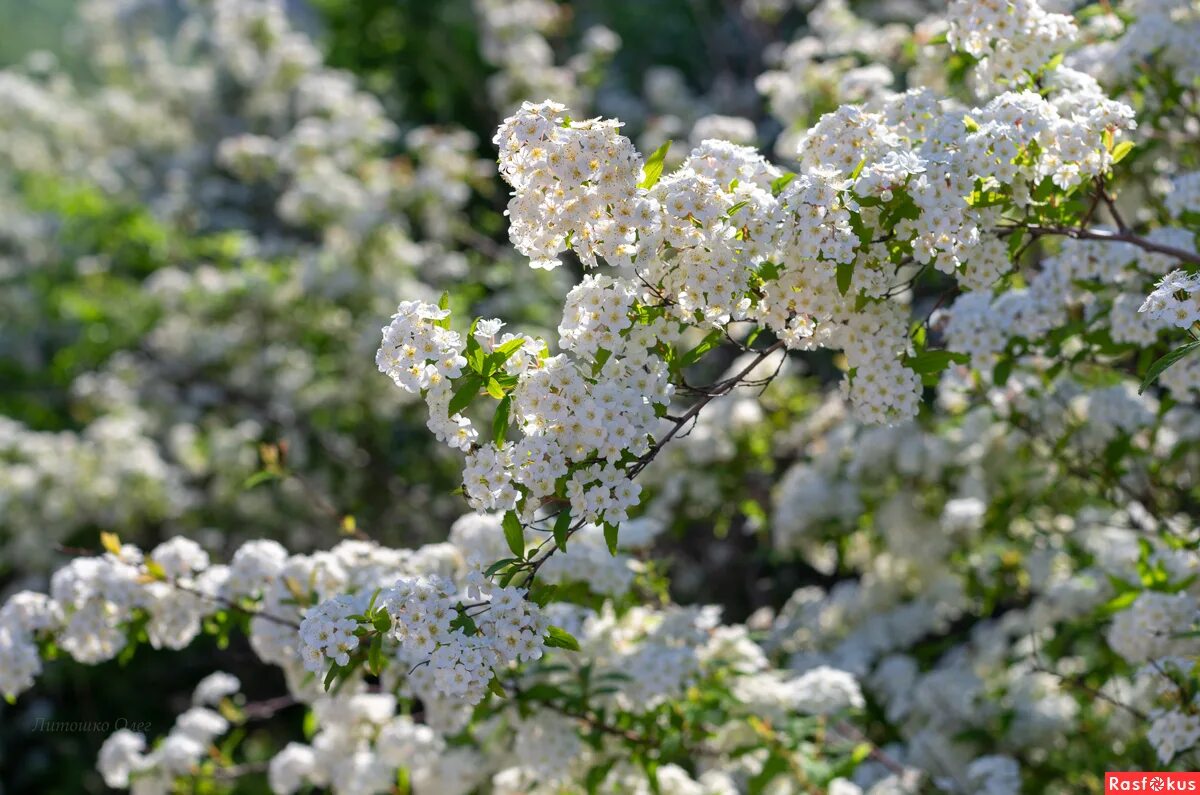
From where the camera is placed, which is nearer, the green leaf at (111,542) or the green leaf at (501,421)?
the green leaf at (501,421)

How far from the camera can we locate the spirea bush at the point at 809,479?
234cm

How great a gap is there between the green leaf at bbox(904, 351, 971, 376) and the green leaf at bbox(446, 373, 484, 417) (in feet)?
2.93

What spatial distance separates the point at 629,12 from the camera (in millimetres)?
9828

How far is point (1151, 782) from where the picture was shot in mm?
3316

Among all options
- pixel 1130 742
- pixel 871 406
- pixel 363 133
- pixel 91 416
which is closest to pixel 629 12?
pixel 363 133

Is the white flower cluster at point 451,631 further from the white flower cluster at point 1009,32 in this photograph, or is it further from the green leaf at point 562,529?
the white flower cluster at point 1009,32

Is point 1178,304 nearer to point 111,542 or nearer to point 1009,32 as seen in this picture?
point 1009,32

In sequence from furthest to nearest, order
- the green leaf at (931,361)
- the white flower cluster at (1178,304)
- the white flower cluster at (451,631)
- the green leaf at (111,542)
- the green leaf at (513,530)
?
the green leaf at (111,542)
the green leaf at (931,361)
the green leaf at (513,530)
the white flower cluster at (451,631)
the white flower cluster at (1178,304)

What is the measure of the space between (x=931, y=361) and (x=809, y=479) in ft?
8.24

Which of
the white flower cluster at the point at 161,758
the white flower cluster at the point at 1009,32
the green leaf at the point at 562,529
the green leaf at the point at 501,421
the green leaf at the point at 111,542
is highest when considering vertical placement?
the white flower cluster at the point at 1009,32

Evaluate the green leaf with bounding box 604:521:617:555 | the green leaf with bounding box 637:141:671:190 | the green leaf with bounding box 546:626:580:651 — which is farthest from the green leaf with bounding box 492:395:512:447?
the green leaf with bounding box 637:141:671:190

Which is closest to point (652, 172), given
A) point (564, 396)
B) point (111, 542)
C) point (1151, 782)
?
point (564, 396)

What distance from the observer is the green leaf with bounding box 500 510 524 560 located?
230 cm

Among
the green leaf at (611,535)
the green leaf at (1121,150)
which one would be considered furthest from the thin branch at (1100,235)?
the green leaf at (611,535)
